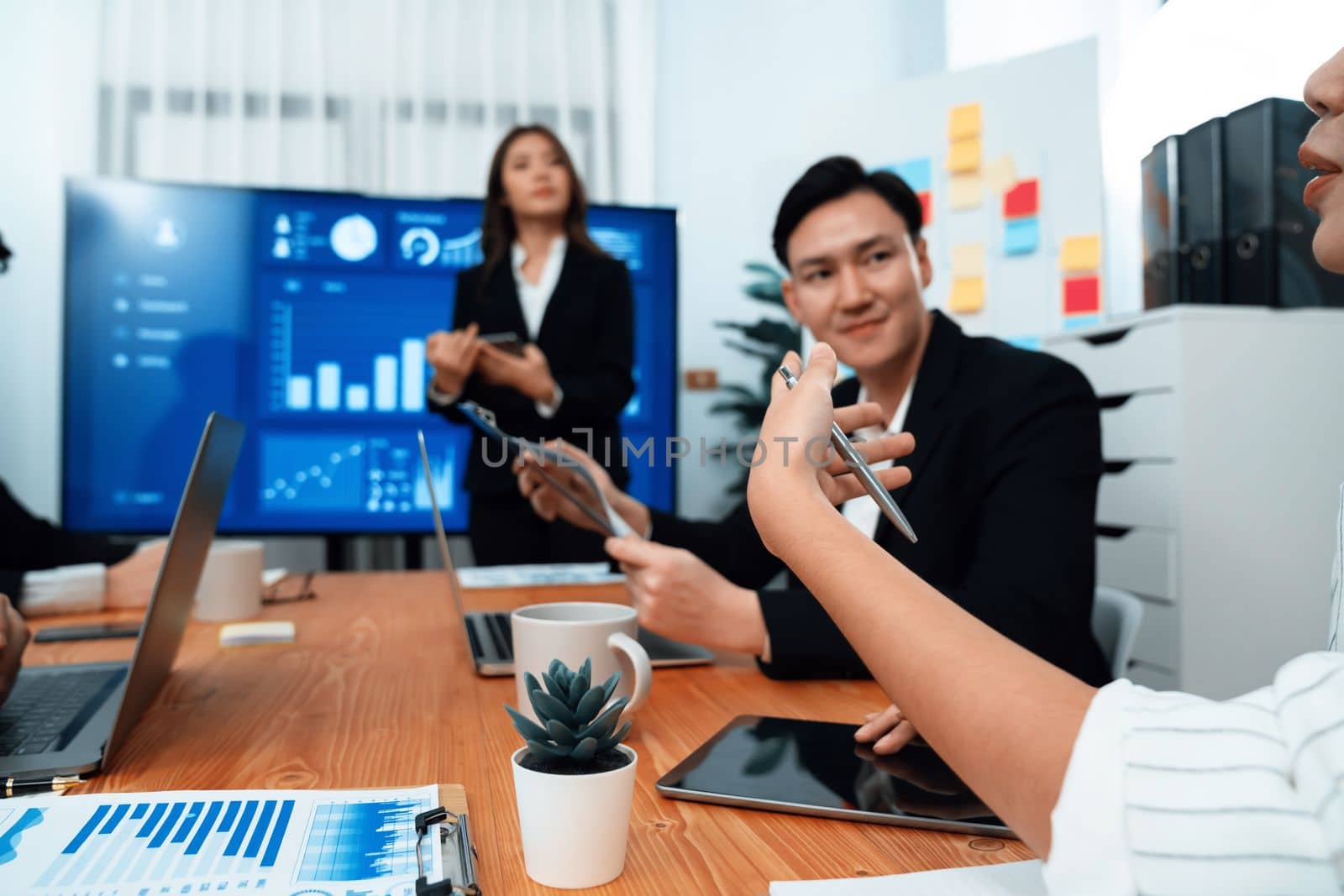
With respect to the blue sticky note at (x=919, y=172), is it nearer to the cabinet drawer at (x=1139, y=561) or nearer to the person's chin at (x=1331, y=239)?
the cabinet drawer at (x=1139, y=561)

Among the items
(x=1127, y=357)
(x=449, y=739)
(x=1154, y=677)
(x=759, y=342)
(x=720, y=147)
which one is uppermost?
(x=720, y=147)

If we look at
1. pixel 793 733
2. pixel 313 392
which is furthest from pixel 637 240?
pixel 793 733

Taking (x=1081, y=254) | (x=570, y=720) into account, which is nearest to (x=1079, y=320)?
(x=1081, y=254)

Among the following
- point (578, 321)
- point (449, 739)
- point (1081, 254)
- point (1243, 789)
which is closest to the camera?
point (1243, 789)

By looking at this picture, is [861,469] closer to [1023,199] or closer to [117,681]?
[117,681]

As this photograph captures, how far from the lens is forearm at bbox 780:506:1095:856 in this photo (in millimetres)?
381

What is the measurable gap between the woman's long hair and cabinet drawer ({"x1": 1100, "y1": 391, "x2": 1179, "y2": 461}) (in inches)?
54.1

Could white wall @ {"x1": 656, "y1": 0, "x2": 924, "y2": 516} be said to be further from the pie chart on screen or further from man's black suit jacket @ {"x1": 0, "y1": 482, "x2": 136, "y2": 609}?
man's black suit jacket @ {"x1": 0, "y1": 482, "x2": 136, "y2": 609}

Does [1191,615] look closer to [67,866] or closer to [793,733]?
[793,733]

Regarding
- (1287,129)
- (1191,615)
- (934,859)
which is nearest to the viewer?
(934,859)

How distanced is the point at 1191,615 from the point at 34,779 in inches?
69.4

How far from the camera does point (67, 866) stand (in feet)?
1.49

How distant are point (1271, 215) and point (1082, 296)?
1.15 meters

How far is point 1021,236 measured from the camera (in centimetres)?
278
